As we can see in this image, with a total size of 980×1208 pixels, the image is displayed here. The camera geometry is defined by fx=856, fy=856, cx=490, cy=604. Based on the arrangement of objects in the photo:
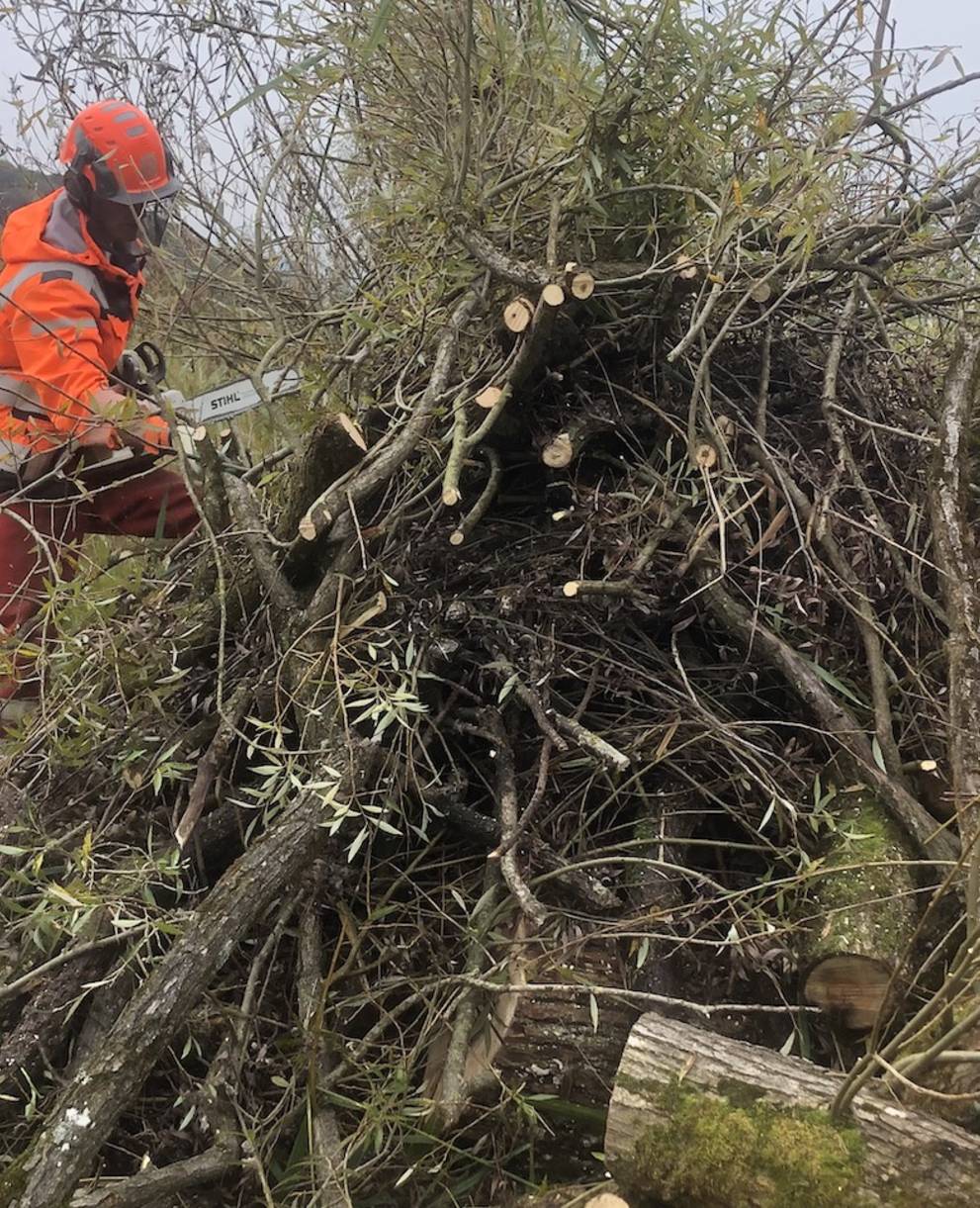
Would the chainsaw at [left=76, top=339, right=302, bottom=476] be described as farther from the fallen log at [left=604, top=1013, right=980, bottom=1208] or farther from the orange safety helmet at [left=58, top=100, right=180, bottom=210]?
the fallen log at [left=604, top=1013, right=980, bottom=1208]

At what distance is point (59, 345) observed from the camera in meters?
2.24

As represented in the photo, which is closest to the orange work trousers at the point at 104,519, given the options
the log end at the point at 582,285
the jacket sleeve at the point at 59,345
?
the jacket sleeve at the point at 59,345

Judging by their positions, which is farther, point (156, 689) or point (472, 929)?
Answer: point (156, 689)

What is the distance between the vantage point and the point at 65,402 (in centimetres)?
217

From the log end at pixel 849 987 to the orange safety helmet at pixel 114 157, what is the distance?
101 inches

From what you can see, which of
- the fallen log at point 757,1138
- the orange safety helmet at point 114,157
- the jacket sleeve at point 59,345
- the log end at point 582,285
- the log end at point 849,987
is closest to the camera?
the fallen log at point 757,1138

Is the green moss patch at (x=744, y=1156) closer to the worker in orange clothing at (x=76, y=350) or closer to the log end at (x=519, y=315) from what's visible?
the log end at (x=519, y=315)

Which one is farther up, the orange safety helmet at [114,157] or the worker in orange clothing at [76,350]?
the orange safety helmet at [114,157]

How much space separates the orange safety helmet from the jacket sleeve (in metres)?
0.31

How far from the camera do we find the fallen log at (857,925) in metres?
1.55

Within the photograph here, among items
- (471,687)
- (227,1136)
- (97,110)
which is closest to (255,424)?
(97,110)

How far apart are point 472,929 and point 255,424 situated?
1.74 m

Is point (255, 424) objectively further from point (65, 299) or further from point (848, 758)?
point (848, 758)

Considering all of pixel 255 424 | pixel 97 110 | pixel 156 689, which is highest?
pixel 97 110
